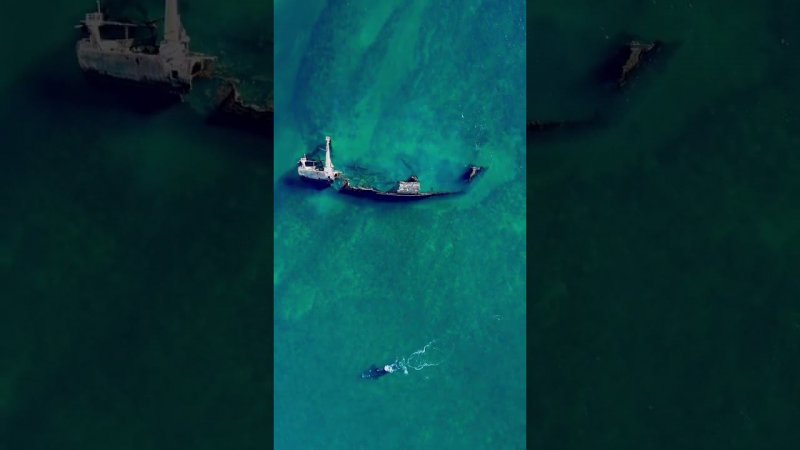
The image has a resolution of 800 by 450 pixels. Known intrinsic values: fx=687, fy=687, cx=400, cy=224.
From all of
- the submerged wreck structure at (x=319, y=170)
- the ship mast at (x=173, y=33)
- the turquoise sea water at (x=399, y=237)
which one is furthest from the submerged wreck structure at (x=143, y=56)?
the submerged wreck structure at (x=319, y=170)

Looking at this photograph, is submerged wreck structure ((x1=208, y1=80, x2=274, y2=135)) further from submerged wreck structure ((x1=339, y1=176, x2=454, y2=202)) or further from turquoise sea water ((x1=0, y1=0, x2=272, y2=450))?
submerged wreck structure ((x1=339, y1=176, x2=454, y2=202))

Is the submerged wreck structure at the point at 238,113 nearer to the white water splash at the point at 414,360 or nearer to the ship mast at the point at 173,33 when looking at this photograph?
the ship mast at the point at 173,33

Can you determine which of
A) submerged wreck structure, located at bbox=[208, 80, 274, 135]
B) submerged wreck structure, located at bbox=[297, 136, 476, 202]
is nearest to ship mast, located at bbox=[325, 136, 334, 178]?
submerged wreck structure, located at bbox=[297, 136, 476, 202]
